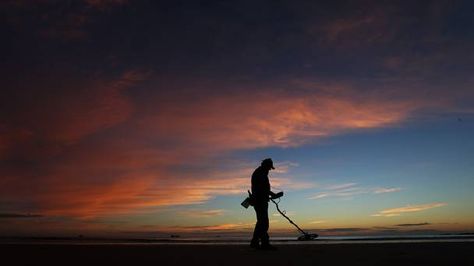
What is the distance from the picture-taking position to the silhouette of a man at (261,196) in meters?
13.1

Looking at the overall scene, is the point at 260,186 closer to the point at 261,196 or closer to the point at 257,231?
the point at 261,196

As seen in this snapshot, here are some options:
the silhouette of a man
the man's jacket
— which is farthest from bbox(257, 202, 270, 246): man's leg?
the man's jacket

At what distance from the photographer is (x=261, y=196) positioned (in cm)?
1337

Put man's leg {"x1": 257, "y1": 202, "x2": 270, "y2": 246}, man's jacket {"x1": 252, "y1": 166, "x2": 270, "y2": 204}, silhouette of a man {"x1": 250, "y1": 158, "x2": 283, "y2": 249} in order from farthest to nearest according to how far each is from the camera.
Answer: man's jacket {"x1": 252, "y1": 166, "x2": 270, "y2": 204}, silhouette of a man {"x1": 250, "y1": 158, "x2": 283, "y2": 249}, man's leg {"x1": 257, "y1": 202, "x2": 270, "y2": 246}

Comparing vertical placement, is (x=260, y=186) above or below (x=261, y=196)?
above

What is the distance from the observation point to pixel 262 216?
13258mm

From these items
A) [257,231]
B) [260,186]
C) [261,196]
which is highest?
[260,186]

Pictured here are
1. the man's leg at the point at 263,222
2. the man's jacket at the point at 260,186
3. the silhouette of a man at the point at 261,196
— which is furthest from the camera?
the man's jacket at the point at 260,186

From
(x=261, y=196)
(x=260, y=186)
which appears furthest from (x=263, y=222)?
(x=260, y=186)

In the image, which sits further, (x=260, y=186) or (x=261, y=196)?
(x=260, y=186)

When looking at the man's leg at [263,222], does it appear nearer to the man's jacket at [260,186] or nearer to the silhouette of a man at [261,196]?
the silhouette of a man at [261,196]

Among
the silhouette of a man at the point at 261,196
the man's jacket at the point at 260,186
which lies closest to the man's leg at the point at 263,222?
the silhouette of a man at the point at 261,196

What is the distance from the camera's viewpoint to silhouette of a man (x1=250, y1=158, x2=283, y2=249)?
1305 centimetres

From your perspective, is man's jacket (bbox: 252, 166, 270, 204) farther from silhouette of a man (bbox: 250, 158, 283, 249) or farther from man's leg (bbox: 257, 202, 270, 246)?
man's leg (bbox: 257, 202, 270, 246)
